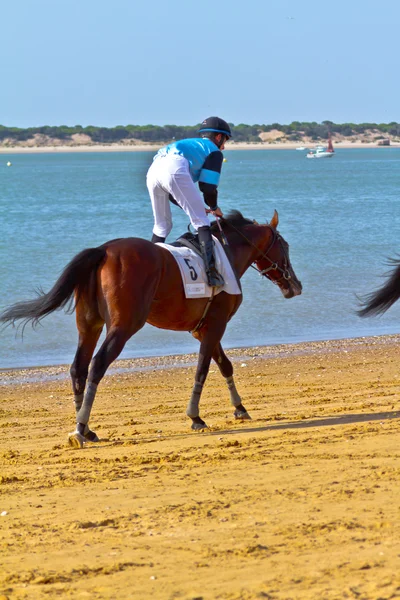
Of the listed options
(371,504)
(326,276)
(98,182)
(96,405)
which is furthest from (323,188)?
(371,504)

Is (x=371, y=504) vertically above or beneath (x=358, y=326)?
above

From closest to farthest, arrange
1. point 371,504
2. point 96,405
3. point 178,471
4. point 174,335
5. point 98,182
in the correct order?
point 371,504 < point 178,471 < point 96,405 < point 174,335 < point 98,182

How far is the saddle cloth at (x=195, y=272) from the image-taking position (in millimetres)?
7805

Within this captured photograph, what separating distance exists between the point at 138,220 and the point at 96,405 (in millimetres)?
30209

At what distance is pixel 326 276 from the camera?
2145 centimetres

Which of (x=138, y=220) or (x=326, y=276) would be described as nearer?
(x=326, y=276)

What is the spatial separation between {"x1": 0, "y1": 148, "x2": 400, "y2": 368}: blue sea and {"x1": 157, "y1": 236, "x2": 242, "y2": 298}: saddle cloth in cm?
359

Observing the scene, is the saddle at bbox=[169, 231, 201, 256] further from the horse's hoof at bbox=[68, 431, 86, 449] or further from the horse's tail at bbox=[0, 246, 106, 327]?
the horse's hoof at bbox=[68, 431, 86, 449]

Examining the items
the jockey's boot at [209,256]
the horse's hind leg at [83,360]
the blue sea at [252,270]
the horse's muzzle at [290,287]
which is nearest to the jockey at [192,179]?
the jockey's boot at [209,256]

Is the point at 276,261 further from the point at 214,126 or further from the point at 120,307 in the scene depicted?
the point at 120,307

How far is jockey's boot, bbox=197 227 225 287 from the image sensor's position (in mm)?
7945

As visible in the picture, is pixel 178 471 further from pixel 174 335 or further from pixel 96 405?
pixel 174 335

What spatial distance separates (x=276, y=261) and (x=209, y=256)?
4.04 ft

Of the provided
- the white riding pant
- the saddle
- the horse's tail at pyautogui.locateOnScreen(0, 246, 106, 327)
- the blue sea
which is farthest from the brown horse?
the blue sea
